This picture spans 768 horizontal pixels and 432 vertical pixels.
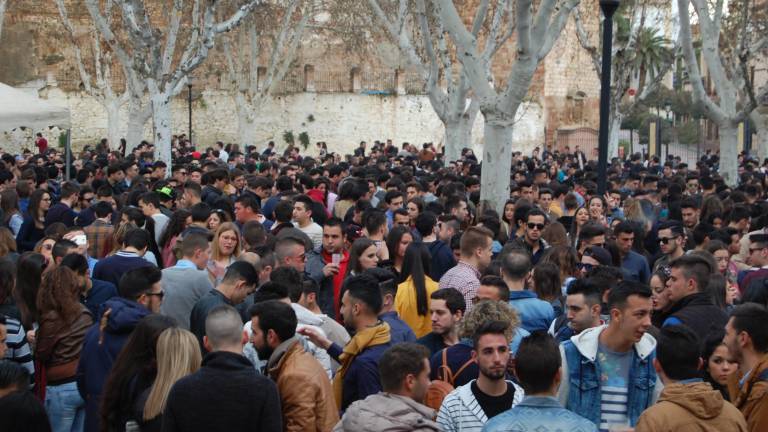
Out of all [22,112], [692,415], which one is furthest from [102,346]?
[22,112]

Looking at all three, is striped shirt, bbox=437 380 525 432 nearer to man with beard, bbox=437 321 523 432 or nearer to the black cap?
man with beard, bbox=437 321 523 432

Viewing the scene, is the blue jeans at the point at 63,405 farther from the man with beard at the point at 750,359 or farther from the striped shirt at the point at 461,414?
the man with beard at the point at 750,359

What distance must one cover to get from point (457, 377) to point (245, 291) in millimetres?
1929

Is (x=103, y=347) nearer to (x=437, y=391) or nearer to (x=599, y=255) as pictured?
(x=437, y=391)

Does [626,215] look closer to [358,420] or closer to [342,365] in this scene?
[342,365]

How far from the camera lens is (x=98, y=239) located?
10531 millimetres

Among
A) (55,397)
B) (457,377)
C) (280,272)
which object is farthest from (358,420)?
(55,397)

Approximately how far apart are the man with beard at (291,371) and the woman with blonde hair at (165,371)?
39 centimetres

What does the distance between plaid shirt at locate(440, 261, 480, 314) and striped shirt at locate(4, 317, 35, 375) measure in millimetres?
2872

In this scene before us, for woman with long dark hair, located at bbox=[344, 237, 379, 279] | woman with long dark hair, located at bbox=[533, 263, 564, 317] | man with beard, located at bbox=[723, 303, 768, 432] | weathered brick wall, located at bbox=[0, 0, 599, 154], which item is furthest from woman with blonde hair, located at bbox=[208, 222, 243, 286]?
weathered brick wall, located at bbox=[0, 0, 599, 154]

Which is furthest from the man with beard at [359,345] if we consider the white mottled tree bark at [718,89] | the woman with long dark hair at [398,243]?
the white mottled tree bark at [718,89]

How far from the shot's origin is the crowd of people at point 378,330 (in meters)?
5.07

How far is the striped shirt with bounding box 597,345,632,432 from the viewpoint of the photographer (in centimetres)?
560

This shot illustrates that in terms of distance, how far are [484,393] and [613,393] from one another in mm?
765
